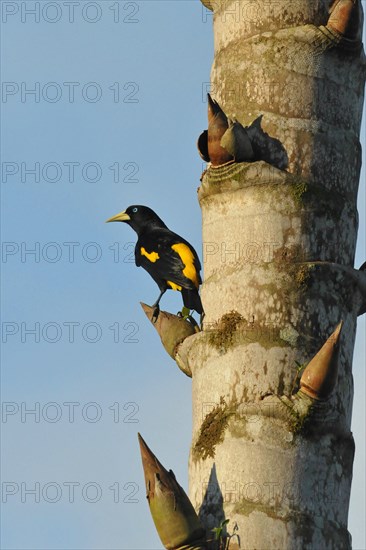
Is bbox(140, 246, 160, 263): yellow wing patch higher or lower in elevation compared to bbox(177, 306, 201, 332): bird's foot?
higher

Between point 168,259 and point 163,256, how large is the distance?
169 millimetres

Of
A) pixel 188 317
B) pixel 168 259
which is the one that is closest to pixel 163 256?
pixel 168 259

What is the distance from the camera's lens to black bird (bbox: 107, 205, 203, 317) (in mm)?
7293

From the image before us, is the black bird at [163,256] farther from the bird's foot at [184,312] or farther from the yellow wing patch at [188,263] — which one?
the bird's foot at [184,312]

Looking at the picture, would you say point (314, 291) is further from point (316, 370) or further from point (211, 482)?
point (211, 482)

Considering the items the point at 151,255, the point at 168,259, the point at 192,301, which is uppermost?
the point at 151,255

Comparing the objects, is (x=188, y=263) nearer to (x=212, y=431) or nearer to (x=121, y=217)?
(x=121, y=217)

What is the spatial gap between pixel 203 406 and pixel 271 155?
3.26 feet

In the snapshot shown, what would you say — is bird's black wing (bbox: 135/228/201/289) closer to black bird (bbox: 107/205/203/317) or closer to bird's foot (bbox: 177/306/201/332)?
black bird (bbox: 107/205/203/317)

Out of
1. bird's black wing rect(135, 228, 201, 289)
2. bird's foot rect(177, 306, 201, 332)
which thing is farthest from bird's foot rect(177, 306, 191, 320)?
bird's black wing rect(135, 228, 201, 289)

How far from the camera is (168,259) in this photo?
Result: 299 inches

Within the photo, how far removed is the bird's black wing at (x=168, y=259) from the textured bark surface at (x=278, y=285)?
266 cm

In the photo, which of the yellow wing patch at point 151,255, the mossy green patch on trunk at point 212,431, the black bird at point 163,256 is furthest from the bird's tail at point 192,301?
the yellow wing patch at point 151,255

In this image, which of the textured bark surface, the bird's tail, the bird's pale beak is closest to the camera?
the textured bark surface
